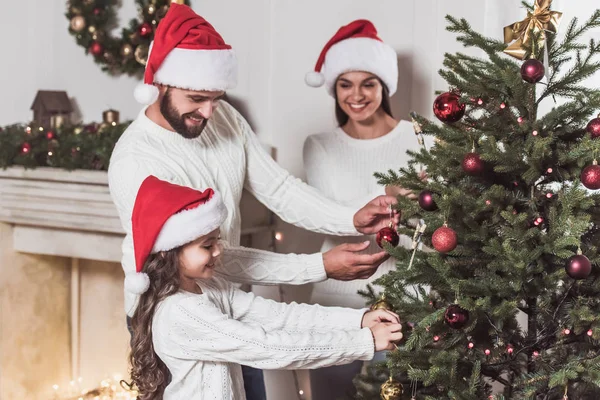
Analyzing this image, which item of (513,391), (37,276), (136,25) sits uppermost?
(136,25)

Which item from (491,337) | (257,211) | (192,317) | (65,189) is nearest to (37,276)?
(65,189)

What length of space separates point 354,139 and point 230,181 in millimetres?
571

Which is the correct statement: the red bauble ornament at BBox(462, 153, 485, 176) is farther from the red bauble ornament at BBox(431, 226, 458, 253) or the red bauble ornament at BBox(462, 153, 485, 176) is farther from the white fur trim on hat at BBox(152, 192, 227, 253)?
the white fur trim on hat at BBox(152, 192, 227, 253)

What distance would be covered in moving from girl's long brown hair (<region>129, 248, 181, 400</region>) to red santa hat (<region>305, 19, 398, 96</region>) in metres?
1.02

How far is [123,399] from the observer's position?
150 inches

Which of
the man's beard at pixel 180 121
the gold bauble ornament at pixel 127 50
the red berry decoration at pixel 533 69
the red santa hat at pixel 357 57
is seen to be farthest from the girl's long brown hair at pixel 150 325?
the gold bauble ornament at pixel 127 50

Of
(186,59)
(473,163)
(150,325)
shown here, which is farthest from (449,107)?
(150,325)

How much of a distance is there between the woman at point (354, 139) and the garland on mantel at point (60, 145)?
3.05ft

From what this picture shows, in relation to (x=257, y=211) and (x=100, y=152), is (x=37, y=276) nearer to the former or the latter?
(x=100, y=152)

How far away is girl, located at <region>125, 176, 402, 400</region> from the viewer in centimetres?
193

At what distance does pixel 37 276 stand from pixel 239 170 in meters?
1.74

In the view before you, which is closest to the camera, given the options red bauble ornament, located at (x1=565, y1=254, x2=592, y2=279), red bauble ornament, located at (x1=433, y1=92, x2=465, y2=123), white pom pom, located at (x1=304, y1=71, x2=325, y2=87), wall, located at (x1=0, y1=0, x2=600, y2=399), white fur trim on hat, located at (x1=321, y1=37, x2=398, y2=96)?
red bauble ornament, located at (x1=565, y1=254, x2=592, y2=279)

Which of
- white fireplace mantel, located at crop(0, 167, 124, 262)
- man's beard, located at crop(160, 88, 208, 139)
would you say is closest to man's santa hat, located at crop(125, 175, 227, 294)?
man's beard, located at crop(160, 88, 208, 139)

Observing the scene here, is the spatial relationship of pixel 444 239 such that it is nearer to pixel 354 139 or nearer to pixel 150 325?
pixel 150 325
